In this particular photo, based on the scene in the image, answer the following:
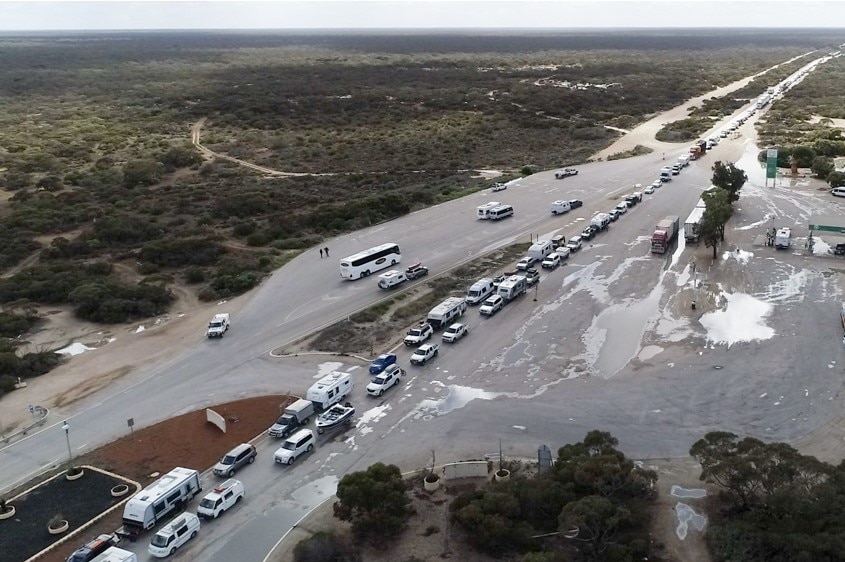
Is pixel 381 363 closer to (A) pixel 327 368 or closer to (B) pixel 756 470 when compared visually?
(A) pixel 327 368

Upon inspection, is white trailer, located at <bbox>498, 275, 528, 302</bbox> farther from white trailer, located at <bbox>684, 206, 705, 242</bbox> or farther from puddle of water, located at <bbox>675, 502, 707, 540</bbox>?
puddle of water, located at <bbox>675, 502, 707, 540</bbox>

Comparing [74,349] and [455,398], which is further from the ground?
[455,398]

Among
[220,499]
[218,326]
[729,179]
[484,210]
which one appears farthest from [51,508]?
[729,179]

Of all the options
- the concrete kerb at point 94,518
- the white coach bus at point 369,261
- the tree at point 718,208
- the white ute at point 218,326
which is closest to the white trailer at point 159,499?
the concrete kerb at point 94,518

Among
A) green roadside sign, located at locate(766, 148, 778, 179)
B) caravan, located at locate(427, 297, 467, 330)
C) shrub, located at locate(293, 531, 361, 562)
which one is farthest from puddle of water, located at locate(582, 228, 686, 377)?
green roadside sign, located at locate(766, 148, 778, 179)

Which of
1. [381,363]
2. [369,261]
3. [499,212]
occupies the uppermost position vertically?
[499,212]
